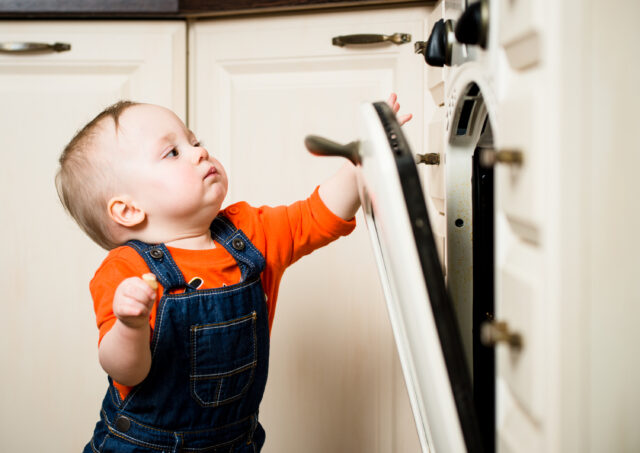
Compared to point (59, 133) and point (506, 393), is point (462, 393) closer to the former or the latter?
point (506, 393)

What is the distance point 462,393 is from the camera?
0.48m

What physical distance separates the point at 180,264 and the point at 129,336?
158 mm

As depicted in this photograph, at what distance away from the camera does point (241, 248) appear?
2.98 feet

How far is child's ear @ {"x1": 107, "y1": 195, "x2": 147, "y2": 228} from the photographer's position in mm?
880

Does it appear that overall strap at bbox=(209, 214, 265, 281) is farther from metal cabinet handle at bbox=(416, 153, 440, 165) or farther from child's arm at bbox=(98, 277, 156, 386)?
metal cabinet handle at bbox=(416, 153, 440, 165)

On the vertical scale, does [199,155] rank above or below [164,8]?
below

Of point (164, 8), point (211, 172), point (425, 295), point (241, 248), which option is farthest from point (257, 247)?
point (164, 8)

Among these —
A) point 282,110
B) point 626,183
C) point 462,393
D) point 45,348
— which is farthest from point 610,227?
point 45,348

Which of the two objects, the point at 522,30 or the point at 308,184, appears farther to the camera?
the point at 308,184

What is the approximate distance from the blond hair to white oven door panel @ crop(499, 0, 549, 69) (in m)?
0.61

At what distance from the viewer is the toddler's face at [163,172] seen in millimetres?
860

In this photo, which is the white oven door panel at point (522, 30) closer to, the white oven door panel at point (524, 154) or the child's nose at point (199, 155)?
the white oven door panel at point (524, 154)

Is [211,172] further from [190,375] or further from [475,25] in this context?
[475,25]

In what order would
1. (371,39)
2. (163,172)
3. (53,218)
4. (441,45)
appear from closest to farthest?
(441,45) < (163,172) < (371,39) < (53,218)
